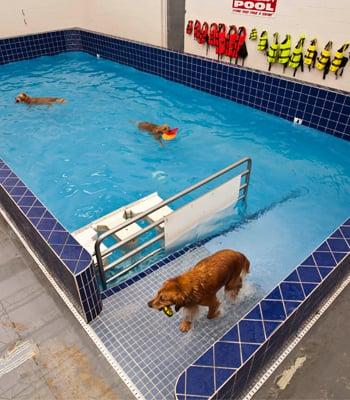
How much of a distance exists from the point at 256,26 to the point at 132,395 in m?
7.69

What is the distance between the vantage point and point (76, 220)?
4.95 metres

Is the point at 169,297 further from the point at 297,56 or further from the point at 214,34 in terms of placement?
the point at 214,34

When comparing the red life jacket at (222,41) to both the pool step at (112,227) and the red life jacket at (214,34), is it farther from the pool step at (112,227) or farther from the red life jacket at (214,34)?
the pool step at (112,227)

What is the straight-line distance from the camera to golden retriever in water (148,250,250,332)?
97.1 inches

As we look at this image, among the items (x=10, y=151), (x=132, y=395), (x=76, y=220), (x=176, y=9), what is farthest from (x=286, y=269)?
(x=176, y=9)

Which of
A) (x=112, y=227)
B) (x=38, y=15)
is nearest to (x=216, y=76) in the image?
(x=112, y=227)

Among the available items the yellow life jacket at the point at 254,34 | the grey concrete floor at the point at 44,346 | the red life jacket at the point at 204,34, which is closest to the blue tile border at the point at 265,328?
the grey concrete floor at the point at 44,346

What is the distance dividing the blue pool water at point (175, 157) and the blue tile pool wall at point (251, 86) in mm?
219

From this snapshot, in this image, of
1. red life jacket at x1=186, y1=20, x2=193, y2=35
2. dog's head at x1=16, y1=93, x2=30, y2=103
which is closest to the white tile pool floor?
dog's head at x1=16, y1=93, x2=30, y2=103

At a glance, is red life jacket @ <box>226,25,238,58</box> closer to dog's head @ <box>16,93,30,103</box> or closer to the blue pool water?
the blue pool water

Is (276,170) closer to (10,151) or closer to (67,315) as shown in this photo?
(67,315)

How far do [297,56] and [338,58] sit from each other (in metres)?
0.89

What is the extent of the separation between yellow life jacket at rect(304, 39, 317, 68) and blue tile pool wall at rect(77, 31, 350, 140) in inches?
26.7

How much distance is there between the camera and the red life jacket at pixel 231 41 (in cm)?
796
